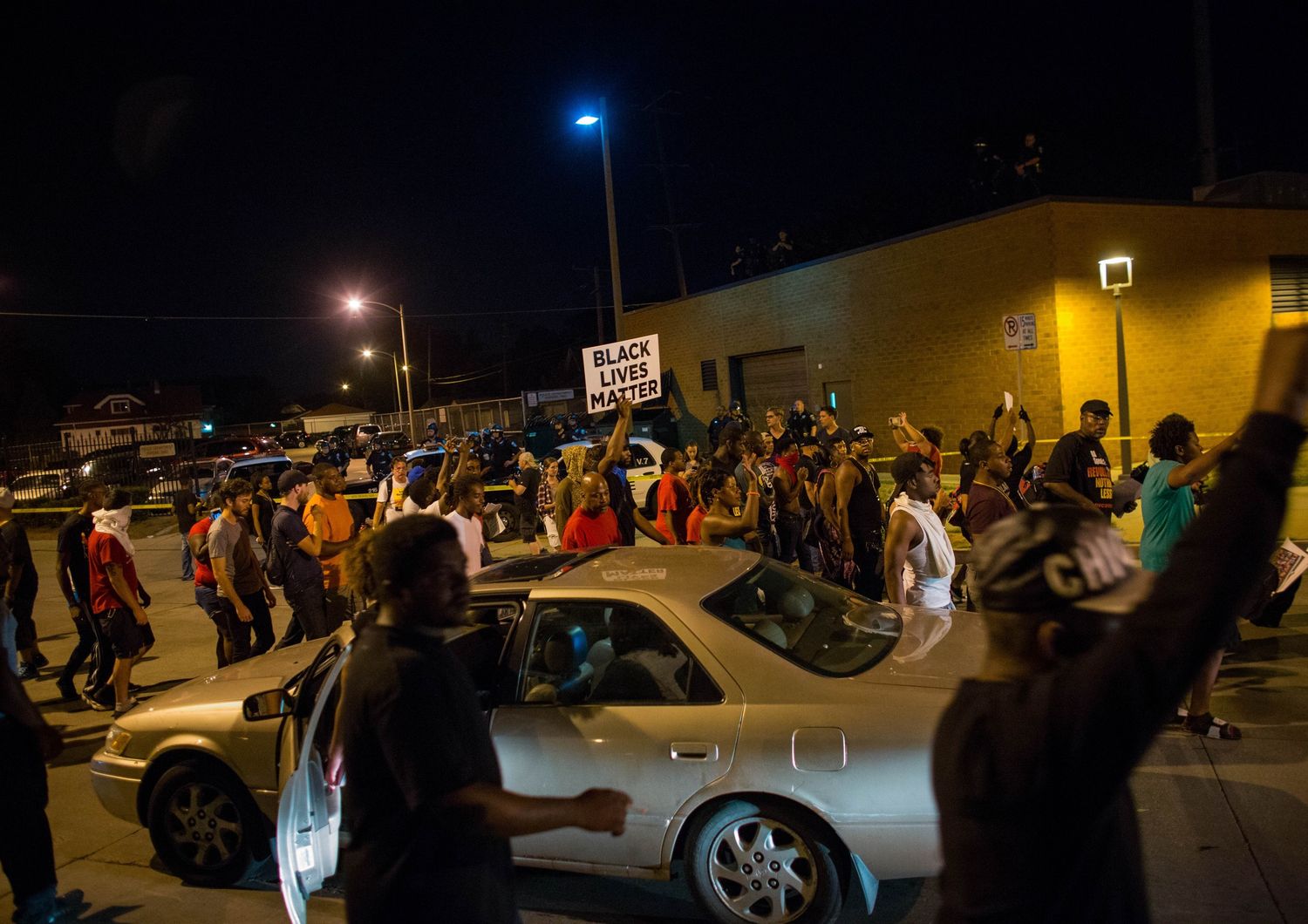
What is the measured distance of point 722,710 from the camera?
3912 mm

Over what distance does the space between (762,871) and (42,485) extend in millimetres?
30609

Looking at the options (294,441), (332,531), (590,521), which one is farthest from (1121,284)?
(294,441)

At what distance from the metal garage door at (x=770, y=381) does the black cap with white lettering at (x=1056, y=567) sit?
73.8ft

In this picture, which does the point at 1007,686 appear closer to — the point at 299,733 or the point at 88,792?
the point at 299,733

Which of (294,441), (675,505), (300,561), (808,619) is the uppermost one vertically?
(294,441)

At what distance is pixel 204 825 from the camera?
4805 mm

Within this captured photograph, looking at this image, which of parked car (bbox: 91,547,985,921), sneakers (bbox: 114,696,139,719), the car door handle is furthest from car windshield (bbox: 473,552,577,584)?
sneakers (bbox: 114,696,139,719)

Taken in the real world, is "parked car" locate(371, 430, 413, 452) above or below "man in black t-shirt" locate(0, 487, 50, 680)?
above

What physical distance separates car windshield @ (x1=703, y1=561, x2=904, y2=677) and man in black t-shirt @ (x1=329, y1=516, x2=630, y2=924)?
2053 mm

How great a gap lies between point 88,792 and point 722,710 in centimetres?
474

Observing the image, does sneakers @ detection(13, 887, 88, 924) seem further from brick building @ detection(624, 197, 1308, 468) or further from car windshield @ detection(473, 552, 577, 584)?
brick building @ detection(624, 197, 1308, 468)

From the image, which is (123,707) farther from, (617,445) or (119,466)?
(119,466)

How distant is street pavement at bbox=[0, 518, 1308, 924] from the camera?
4.00 m

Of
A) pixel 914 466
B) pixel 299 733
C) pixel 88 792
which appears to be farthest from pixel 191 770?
pixel 914 466
